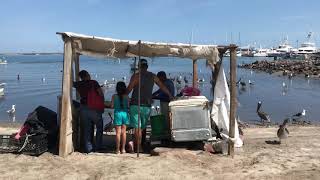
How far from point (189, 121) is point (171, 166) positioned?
1226 mm

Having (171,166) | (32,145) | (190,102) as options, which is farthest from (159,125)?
(32,145)

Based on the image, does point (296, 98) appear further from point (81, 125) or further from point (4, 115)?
point (81, 125)

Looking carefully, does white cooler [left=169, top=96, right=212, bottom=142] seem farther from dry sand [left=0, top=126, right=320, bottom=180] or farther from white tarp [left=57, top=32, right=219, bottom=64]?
white tarp [left=57, top=32, right=219, bottom=64]

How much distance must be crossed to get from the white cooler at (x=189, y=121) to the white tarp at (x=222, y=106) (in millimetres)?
739

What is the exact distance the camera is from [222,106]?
11.4 metres

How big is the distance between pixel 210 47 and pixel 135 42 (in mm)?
1706

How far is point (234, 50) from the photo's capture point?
11.0 m

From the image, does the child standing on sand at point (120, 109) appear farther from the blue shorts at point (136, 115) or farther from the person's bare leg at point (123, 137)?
the blue shorts at point (136, 115)

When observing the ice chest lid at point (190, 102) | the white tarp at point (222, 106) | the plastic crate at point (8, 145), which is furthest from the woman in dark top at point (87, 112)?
the white tarp at point (222, 106)

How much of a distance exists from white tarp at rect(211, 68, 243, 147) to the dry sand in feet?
2.20

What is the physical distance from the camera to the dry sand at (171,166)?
30.7ft

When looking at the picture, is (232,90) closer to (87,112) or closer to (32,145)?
(87,112)

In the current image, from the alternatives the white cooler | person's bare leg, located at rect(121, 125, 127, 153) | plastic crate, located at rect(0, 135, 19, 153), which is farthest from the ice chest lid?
plastic crate, located at rect(0, 135, 19, 153)

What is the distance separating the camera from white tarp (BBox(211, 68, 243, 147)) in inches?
447
